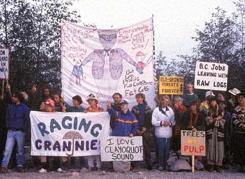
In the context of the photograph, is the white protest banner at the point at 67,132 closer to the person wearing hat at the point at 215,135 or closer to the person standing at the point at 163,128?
the person standing at the point at 163,128

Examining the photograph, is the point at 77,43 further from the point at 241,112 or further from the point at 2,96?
the point at 241,112

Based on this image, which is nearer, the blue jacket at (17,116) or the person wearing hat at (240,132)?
the blue jacket at (17,116)

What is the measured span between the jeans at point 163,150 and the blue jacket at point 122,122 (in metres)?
0.83

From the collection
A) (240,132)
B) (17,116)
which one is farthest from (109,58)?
(240,132)

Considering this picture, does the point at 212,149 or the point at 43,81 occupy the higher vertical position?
the point at 43,81

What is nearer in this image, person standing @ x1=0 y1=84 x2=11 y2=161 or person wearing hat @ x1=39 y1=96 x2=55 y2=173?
person wearing hat @ x1=39 y1=96 x2=55 y2=173

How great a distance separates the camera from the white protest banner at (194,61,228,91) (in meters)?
17.0

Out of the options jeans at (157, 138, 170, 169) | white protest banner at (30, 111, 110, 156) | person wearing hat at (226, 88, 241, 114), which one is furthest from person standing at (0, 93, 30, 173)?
person wearing hat at (226, 88, 241, 114)

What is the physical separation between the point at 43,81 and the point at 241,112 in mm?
8136

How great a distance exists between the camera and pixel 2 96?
16500 millimetres

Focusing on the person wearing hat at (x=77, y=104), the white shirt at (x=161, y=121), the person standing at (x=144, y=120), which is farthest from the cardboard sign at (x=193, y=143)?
the person wearing hat at (x=77, y=104)

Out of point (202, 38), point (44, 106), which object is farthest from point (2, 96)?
point (202, 38)

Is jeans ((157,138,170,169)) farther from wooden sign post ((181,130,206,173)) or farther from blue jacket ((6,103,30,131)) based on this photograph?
blue jacket ((6,103,30,131))

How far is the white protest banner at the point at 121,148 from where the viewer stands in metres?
16.0
